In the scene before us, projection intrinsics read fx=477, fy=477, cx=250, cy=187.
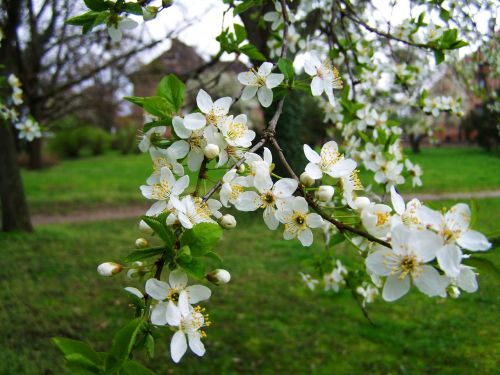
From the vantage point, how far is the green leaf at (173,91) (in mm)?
1002

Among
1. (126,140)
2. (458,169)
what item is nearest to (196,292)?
(458,169)

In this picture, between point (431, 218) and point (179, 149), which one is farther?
point (179, 149)

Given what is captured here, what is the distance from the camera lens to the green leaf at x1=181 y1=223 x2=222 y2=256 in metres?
0.79

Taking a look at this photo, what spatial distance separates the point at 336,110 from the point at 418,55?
5.59 feet

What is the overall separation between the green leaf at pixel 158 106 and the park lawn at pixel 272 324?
1.36 metres

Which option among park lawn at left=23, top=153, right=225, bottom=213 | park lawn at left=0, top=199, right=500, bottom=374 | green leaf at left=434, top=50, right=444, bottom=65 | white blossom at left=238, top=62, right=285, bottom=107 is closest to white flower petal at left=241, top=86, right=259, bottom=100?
white blossom at left=238, top=62, right=285, bottom=107

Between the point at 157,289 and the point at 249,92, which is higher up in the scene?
the point at 249,92

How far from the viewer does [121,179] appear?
11484 millimetres

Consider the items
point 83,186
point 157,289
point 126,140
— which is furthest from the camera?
point 126,140

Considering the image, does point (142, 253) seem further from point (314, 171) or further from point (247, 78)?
point (247, 78)

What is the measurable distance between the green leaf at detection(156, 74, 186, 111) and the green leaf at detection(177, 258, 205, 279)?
357 mm

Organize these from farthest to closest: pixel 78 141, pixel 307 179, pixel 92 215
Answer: pixel 78 141 → pixel 92 215 → pixel 307 179

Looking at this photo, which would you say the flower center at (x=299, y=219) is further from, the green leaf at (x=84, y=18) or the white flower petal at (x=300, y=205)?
the green leaf at (x=84, y=18)

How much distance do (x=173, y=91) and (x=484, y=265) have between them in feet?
2.22
